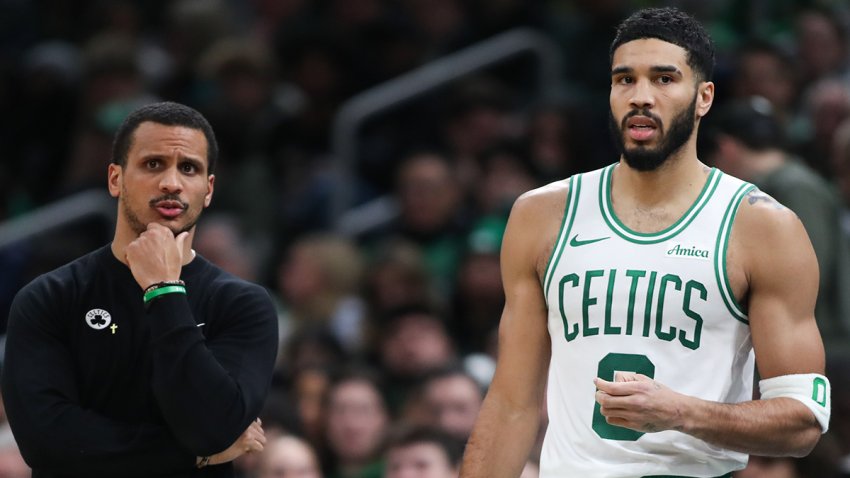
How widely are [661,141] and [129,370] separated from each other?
1837 millimetres

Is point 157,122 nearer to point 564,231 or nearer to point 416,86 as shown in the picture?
point 564,231

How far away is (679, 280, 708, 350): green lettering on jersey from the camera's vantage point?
17.3ft

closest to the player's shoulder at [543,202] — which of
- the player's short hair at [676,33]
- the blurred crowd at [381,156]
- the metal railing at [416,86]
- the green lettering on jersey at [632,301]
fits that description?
the green lettering on jersey at [632,301]

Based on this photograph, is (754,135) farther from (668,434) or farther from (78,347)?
(78,347)

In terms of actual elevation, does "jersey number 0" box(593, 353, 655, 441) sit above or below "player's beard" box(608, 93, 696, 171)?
below

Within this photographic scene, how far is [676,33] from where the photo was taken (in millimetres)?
5309

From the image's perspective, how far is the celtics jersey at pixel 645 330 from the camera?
5270 millimetres

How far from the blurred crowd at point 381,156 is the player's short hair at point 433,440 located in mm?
13

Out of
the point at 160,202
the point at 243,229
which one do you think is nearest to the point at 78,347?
the point at 160,202

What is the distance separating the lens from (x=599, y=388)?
15.8 ft

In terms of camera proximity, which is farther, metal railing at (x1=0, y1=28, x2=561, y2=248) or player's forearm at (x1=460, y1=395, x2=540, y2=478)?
metal railing at (x1=0, y1=28, x2=561, y2=248)

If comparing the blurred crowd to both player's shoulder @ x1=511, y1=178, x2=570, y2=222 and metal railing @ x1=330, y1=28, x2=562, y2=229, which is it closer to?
metal railing @ x1=330, y1=28, x2=562, y2=229

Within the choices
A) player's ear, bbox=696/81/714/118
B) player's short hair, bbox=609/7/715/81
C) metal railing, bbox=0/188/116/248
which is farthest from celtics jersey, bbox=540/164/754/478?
metal railing, bbox=0/188/116/248

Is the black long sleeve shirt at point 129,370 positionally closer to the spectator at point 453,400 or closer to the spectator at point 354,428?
the spectator at point 453,400
